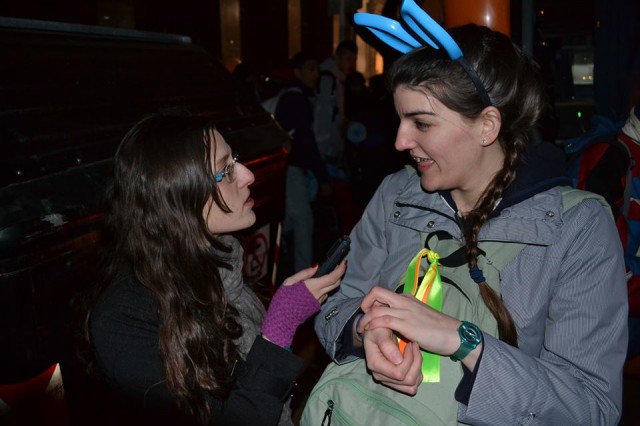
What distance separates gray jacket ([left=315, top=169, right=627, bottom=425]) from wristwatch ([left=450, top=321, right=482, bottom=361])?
26 millimetres

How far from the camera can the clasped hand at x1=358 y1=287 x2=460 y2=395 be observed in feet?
4.58

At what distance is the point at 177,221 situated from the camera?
6.06 ft

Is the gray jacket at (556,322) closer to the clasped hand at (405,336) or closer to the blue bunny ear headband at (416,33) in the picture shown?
the clasped hand at (405,336)

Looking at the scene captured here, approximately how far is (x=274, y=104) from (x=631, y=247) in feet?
12.0

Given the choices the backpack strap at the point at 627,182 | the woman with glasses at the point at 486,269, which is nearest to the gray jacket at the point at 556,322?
the woman with glasses at the point at 486,269

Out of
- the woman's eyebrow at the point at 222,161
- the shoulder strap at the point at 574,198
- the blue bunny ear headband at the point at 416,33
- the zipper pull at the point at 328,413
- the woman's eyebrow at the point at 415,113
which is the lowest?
the zipper pull at the point at 328,413

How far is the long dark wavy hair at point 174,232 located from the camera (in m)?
1.78

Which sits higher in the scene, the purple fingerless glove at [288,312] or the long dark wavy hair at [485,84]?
the long dark wavy hair at [485,84]

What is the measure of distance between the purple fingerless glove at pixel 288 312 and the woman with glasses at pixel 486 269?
0.10 meters

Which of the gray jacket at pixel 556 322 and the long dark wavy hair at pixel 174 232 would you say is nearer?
the gray jacket at pixel 556 322

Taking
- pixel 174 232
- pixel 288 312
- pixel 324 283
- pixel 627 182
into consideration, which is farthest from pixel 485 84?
pixel 627 182

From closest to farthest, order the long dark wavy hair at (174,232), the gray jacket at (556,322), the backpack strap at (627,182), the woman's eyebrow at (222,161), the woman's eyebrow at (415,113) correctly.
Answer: the gray jacket at (556,322) → the woman's eyebrow at (415,113) → the long dark wavy hair at (174,232) → the woman's eyebrow at (222,161) → the backpack strap at (627,182)

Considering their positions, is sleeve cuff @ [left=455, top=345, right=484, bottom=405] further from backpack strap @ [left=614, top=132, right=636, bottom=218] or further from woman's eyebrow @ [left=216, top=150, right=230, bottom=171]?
backpack strap @ [left=614, top=132, right=636, bottom=218]

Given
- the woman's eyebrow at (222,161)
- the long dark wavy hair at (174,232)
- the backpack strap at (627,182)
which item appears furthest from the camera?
the backpack strap at (627,182)
